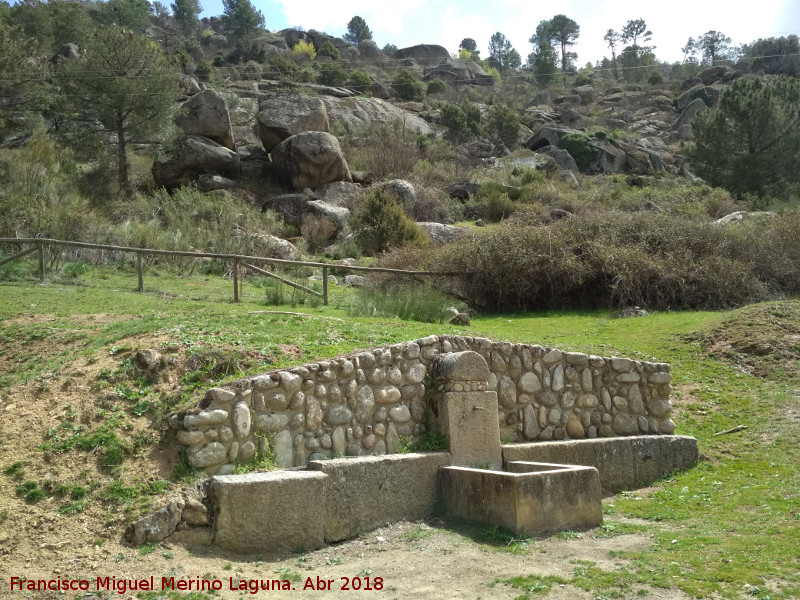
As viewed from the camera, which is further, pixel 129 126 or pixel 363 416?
pixel 129 126

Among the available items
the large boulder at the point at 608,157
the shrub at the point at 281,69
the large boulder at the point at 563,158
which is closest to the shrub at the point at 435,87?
the shrub at the point at 281,69

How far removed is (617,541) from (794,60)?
88657mm

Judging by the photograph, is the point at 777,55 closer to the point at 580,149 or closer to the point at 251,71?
the point at 580,149

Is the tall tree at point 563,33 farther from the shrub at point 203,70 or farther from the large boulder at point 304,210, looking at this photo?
the large boulder at point 304,210

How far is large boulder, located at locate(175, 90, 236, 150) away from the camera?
1425 inches

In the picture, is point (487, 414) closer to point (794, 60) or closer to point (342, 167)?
point (342, 167)

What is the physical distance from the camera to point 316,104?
125 feet

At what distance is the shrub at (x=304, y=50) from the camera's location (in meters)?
80.6

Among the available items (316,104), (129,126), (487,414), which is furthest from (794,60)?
(487,414)

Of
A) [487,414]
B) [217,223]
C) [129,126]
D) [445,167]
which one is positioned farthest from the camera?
[445,167]

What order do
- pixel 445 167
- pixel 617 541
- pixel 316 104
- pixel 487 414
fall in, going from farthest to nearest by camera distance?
pixel 445 167 < pixel 316 104 < pixel 487 414 < pixel 617 541

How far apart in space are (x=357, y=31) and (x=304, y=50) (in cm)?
2508

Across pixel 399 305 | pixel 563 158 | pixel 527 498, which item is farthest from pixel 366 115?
pixel 527 498

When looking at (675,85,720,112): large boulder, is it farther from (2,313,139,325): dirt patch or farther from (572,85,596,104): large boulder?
(2,313,139,325): dirt patch
